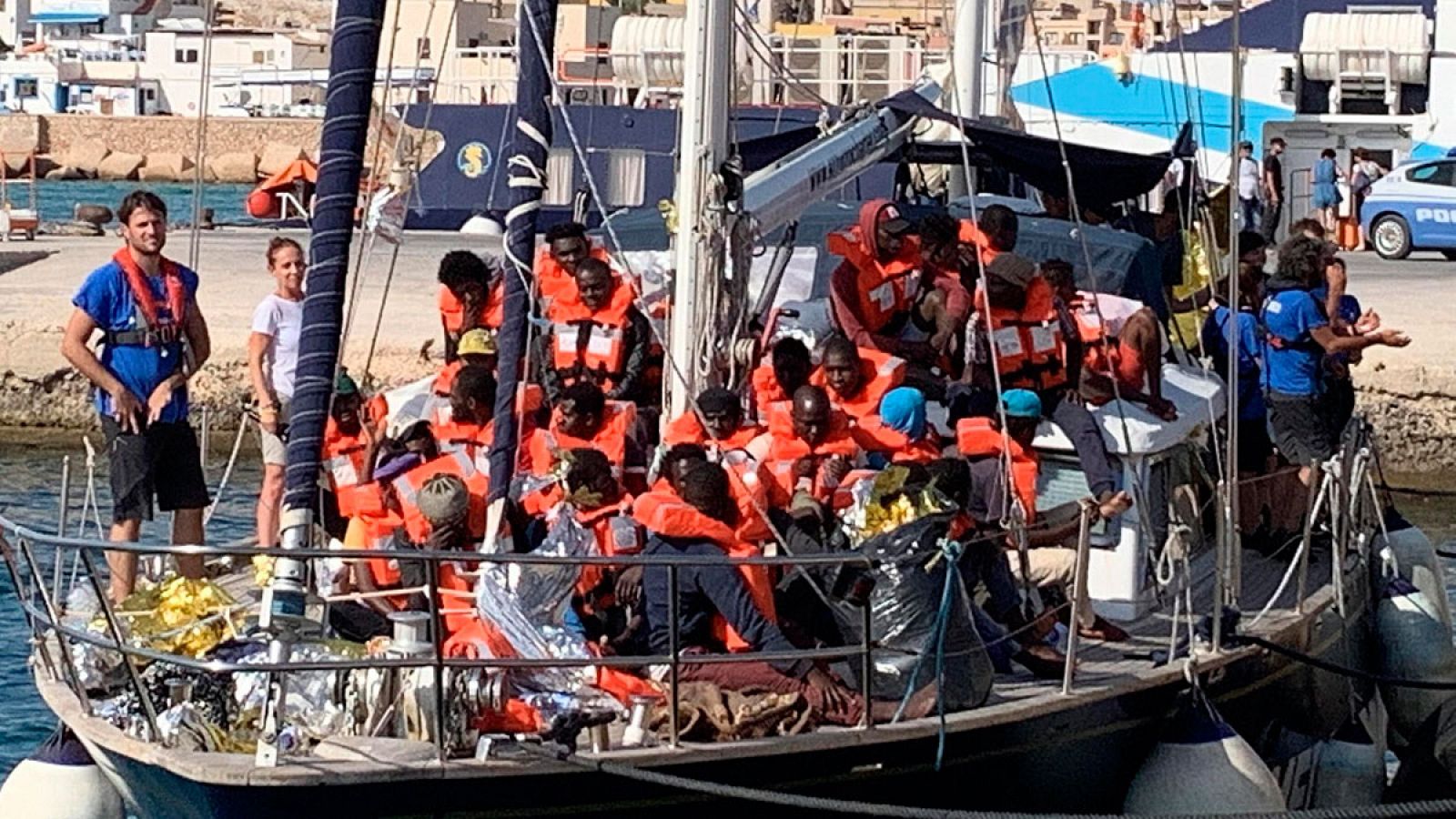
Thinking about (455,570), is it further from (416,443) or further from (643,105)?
(643,105)

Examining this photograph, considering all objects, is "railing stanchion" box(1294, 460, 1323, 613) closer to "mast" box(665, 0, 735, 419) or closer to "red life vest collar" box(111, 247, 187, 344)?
"mast" box(665, 0, 735, 419)

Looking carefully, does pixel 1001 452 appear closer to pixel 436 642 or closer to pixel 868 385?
pixel 868 385

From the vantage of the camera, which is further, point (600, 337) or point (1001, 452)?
point (600, 337)

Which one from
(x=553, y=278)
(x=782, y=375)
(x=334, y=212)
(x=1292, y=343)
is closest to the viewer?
(x=334, y=212)

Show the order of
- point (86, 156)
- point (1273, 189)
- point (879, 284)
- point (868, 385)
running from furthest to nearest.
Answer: point (86, 156), point (1273, 189), point (879, 284), point (868, 385)

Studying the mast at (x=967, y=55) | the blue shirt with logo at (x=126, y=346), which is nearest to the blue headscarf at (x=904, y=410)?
the blue shirt with logo at (x=126, y=346)

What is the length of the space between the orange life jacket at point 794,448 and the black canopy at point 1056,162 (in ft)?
9.20

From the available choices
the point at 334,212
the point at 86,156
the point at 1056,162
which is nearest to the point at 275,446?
the point at 334,212

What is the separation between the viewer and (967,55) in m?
15.3

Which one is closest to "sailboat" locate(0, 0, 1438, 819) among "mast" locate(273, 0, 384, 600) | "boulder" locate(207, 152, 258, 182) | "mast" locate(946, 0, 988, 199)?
"mast" locate(273, 0, 384, 600)

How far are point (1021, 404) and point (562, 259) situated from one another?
242 centimetres

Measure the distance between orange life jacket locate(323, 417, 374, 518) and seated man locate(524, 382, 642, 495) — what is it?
2.19 ft

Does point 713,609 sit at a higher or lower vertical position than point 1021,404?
lower

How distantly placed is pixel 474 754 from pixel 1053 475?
3404 millimetres
